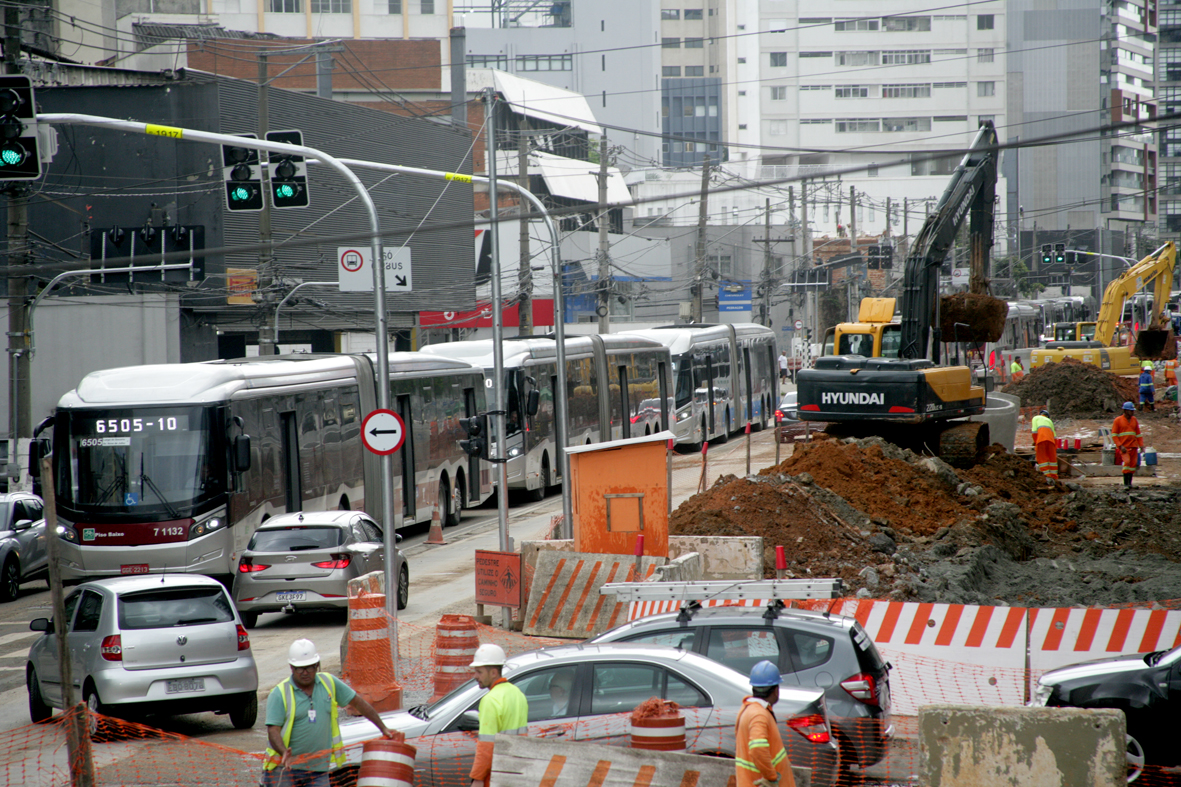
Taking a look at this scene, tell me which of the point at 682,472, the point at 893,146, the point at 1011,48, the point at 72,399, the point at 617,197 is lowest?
the point at 682,472

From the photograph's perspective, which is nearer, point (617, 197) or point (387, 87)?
point (387, 87)

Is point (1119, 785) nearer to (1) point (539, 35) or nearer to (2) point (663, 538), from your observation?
(2) point (663, 538)

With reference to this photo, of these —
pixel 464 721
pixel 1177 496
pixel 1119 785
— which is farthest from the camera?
pixel 1177 496

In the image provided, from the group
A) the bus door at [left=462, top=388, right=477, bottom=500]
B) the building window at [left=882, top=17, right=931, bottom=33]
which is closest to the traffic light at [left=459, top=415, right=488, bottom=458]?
the bus door at [left=462, top=388, right=477, bottom=500]

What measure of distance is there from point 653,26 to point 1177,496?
115 meters

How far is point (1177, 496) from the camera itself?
22984mm

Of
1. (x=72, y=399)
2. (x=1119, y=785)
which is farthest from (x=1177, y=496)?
(x=72, y=399)

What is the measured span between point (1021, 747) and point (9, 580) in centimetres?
1697

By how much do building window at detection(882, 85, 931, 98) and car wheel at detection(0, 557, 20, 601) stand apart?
108m

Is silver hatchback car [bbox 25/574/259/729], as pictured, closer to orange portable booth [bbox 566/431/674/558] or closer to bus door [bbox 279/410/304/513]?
orange portable booth [bbox 566/431/674/558]

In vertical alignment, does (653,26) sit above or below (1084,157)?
above

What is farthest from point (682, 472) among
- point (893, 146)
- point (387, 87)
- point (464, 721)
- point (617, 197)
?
point (893, 146)

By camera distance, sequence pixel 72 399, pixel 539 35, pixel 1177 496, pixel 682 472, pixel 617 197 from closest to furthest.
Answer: pixel 72 399
pixel 1177 496
pixel 682 472
pixel 617 197
pixel 539 35

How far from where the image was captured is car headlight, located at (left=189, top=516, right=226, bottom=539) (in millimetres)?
17266
